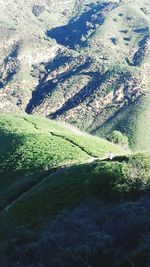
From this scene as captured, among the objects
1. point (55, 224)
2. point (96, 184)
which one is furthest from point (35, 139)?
point (55, 224)

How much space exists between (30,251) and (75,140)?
60.2 metres

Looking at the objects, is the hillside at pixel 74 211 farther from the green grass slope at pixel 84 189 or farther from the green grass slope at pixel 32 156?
the green grass slope at pixel 32 156

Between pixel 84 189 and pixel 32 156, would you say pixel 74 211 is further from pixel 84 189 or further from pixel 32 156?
pixel 32 156

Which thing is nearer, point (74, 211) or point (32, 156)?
point (74, 211)

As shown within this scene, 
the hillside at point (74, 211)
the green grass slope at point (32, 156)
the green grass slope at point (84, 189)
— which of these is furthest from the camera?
the green grass slope at point (32, 156)

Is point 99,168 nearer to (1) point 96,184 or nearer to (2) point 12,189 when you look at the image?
(1) point 96,184

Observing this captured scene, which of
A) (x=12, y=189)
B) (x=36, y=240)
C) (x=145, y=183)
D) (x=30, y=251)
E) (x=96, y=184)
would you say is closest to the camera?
(x=30, y=251)

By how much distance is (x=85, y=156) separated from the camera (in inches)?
2630

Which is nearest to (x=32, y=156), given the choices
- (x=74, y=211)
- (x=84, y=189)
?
(x=84, y=189)

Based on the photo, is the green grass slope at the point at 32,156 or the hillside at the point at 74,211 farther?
the green grass slope at the point at 32,156

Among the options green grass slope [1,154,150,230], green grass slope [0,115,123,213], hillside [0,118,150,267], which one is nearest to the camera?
hillside [0,118,150,267]

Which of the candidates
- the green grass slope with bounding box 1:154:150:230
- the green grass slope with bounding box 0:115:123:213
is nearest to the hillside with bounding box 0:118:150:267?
the green grass slope with bounding box 1:154:150:230

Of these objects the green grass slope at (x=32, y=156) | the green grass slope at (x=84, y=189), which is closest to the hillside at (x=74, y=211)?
the green grass slope at (x=84, y=189)

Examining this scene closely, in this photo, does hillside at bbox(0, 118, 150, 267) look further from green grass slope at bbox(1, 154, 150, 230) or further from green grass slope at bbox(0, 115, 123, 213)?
green grass slope at bbox(0, 115, 123, 213)
